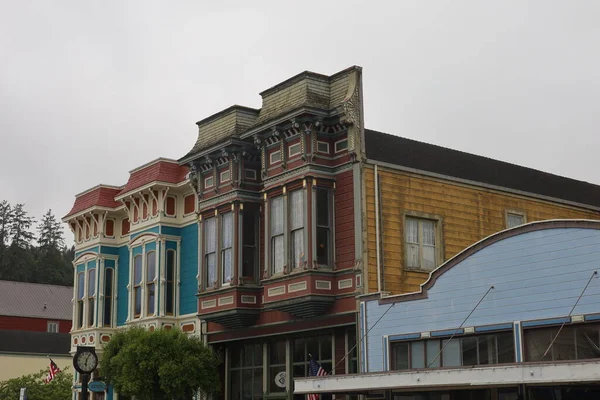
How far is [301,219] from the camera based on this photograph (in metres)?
26.4

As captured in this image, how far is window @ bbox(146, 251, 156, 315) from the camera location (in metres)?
33.9

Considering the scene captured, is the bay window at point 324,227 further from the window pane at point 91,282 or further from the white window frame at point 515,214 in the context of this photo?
the window pane at point 91,282

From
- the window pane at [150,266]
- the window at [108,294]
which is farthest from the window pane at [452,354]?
the window at [108,294]

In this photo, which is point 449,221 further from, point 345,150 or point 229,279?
point 229,279

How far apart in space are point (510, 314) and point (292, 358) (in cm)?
916

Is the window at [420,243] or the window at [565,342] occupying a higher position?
the window at [420,243]

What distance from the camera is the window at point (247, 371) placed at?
96.3ft

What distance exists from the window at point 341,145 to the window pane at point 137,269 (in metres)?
11.6

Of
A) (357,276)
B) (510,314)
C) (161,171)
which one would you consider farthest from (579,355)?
(161,171)

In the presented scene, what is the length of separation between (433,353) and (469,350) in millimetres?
1153

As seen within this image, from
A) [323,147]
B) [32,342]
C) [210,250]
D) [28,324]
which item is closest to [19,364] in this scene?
[32,342]

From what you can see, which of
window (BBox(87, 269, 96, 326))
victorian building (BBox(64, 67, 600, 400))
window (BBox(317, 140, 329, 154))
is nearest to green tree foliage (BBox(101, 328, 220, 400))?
victorian building (BBox(64, 67, 600, 400))

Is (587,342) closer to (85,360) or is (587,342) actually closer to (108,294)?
(85,360)

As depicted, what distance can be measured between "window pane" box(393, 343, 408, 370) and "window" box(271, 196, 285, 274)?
16.4 ft
